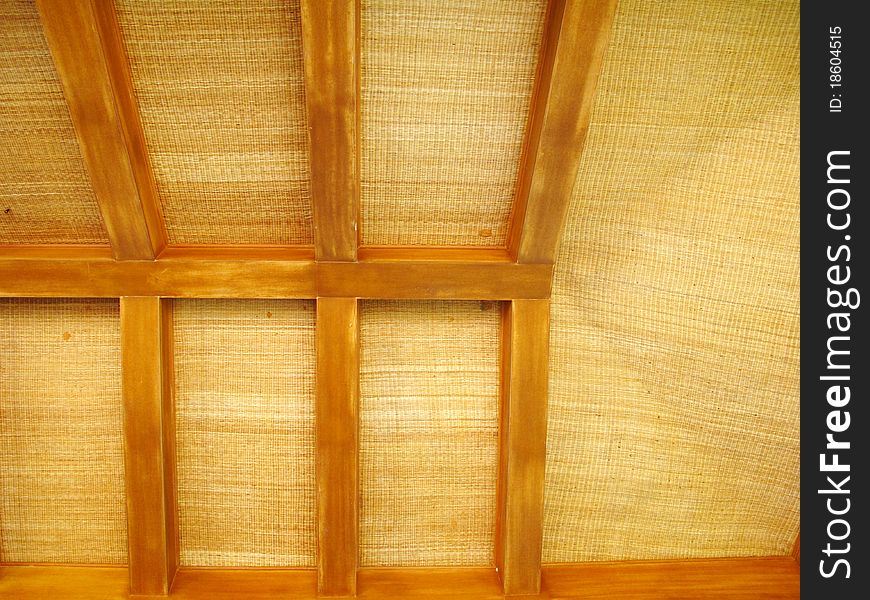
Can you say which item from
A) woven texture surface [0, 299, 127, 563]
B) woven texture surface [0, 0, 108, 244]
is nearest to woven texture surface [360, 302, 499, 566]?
woven texture surface [0, 299, 127, 563]

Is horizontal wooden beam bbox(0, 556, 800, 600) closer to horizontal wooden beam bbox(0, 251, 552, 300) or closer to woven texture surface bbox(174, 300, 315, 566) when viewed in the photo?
woven texture surface bbox(174, 300, 315, 566)

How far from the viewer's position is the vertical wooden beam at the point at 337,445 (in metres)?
2.41

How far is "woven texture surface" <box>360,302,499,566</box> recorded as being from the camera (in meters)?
2.56

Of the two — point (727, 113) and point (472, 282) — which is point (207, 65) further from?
point (727, 113)

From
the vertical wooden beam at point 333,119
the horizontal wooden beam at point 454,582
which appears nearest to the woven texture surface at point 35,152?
the vertical wooden beam at point 333,119

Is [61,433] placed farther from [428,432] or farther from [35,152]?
[428,432]

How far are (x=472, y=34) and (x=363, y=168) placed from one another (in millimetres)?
583

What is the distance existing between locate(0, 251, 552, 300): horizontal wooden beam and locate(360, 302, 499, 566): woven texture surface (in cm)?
16

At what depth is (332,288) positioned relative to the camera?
2.39 m

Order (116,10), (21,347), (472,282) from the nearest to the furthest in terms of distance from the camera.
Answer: (116,10), (472,282), (21,347)

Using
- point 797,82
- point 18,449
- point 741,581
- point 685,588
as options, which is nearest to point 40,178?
point 18,449

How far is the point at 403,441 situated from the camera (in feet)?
8.59

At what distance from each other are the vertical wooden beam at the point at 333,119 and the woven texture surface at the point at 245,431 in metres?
0.38
